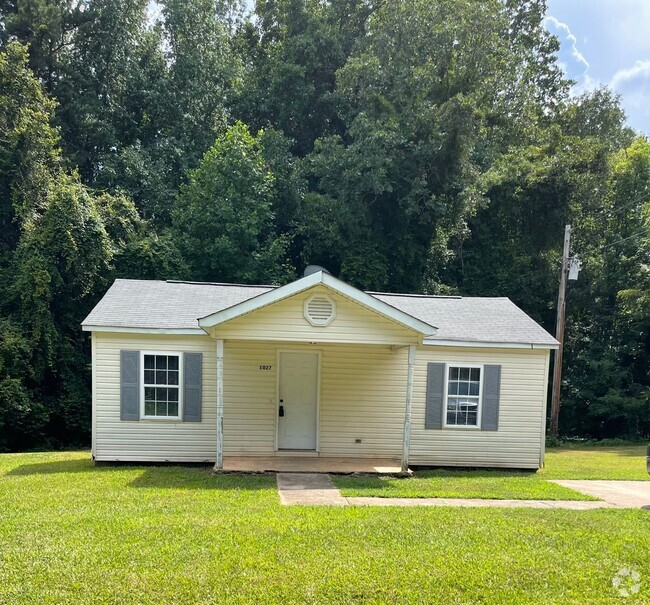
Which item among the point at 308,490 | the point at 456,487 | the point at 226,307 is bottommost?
the point at 456,487

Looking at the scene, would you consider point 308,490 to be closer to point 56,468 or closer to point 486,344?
point 486,344

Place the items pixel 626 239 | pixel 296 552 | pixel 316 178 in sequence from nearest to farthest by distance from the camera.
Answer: pixel 296 552
pixel 626 239
pixel 316 178

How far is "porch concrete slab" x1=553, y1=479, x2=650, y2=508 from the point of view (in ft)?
25.2

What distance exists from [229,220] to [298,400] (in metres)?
10.7

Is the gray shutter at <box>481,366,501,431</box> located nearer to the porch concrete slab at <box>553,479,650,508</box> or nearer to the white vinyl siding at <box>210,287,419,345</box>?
the porch concrete slab at <box>553,479,650,508</box>

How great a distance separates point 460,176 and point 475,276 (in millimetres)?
4446

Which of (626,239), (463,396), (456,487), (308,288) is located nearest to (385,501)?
(456,487)

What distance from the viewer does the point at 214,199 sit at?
65.0ft

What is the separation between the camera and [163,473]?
29.3ft

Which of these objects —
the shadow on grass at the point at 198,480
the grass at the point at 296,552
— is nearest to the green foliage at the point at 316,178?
the shadow on grass at the point at 198,480

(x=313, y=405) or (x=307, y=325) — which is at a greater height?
(x=307, y=325)

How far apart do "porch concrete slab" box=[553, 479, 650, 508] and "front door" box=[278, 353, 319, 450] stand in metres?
4.67

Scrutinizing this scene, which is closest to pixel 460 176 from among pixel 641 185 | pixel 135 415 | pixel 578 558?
pixel 641 185

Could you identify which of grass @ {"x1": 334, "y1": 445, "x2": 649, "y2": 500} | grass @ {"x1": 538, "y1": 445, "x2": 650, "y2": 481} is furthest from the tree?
grass @ {"x1": 334, "y1": 445, "x2": 649, "y2": 500}
